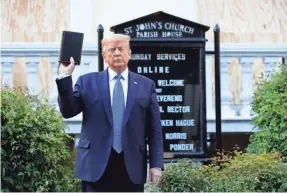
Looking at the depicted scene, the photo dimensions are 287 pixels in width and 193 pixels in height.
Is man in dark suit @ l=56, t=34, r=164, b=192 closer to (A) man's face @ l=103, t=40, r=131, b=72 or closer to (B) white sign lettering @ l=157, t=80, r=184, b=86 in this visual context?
(A) man's face @ l=103, t=40, r=131, b=72

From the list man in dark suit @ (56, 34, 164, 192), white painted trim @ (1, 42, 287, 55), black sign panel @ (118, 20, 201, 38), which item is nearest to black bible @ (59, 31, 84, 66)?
man in dark suit @ (56, 34, 164, 192)

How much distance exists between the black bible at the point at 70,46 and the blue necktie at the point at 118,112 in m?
0.34

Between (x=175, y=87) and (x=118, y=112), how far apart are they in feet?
9.96

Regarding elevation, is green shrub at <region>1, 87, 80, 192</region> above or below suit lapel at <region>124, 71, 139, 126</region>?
below

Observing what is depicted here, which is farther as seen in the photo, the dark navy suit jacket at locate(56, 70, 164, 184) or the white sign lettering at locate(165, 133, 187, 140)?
the white sign lettering at locate(165, 133, 187, 140)

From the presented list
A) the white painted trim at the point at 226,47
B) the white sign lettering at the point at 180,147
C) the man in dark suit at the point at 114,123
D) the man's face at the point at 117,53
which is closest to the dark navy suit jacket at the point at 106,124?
the man in dark suit at the point at 114,123

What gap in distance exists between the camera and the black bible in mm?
4918

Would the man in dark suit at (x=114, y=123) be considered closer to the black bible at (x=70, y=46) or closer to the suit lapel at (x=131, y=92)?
the suit lapel at (x=131, y=92)

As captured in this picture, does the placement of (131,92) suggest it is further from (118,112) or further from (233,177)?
(233,177)

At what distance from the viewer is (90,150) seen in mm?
4914

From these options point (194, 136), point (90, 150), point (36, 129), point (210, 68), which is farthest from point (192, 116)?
point (90, 150)

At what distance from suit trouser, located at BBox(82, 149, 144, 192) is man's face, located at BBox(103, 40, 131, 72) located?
64cm

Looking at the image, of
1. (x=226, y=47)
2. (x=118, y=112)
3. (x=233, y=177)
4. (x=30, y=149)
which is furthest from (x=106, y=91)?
(x=226, y=47)

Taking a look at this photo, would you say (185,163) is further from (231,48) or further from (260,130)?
(231,48)
